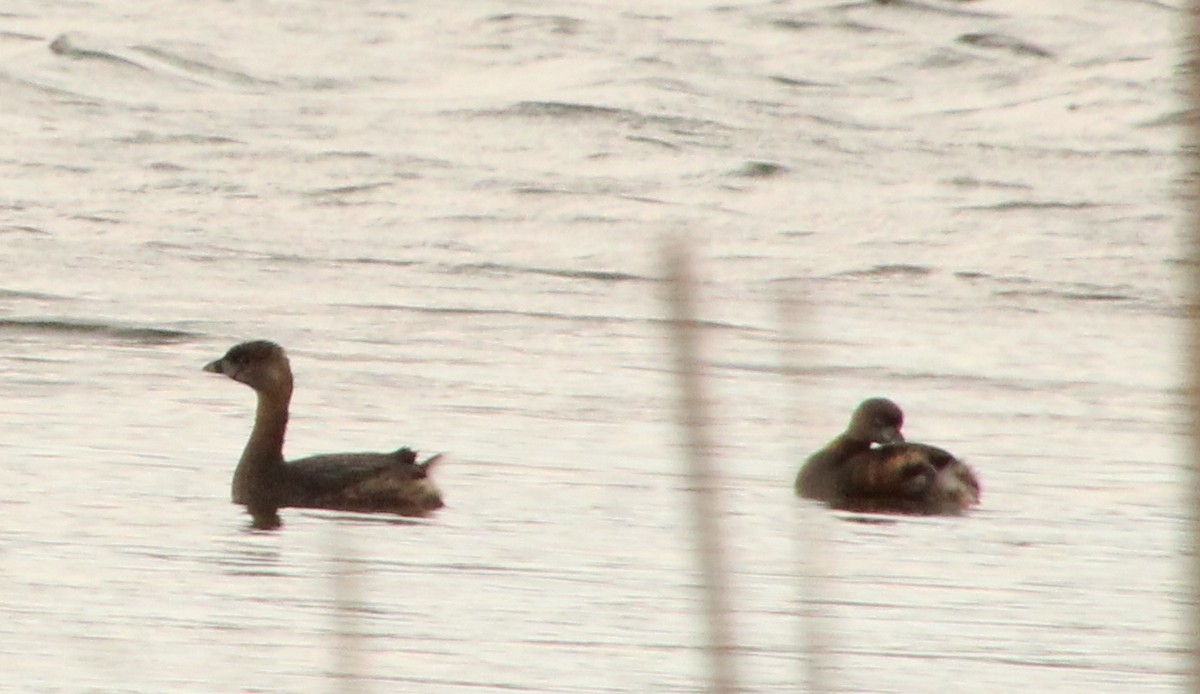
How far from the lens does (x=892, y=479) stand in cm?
1009

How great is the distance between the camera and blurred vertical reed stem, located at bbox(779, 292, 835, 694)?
196cm

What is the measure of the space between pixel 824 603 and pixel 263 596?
5565 millimetres

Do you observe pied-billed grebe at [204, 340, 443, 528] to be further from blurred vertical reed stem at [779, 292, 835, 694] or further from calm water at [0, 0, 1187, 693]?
blurred vertical reed stem at [779, 292, 835, 694]

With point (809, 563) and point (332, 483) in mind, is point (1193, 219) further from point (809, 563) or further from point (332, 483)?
point (332, 483)

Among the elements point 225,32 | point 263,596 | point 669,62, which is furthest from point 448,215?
point 263,596

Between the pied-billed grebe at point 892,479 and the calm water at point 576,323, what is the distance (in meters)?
0.15

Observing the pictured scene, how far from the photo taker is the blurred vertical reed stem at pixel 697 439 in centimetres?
166

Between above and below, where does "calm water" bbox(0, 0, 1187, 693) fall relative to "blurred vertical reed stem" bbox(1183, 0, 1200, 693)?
below

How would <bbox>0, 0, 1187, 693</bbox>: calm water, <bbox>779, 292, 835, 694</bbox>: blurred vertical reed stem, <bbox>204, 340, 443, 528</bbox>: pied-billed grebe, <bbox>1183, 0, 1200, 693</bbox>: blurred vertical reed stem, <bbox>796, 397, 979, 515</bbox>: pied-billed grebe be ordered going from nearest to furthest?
<bbox>1183, 0, 1200, 693</bbox>: blurred vertical reed stem < <bbox>779, 292, 835, 694</bbox>: blurred vertical reed stem < <bbox>0, 0, 1187, 693</bbox>: calm water < <bbox>204, 340, 443, 528</bbox>: pied-billed grebe < <bbox>796, 397, 979, 515</bbox>: pied-billed grebe

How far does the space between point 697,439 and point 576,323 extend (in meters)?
15.9

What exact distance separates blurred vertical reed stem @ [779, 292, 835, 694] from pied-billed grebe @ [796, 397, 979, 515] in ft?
24.1

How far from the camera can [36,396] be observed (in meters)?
12.7

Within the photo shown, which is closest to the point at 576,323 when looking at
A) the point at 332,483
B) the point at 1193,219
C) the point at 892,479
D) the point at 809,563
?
the point at 892,479

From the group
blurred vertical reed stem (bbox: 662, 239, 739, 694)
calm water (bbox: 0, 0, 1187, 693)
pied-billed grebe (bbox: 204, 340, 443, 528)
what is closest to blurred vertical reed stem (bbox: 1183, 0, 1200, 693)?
calm water (bbox: 0, 0, 1187, 693)
